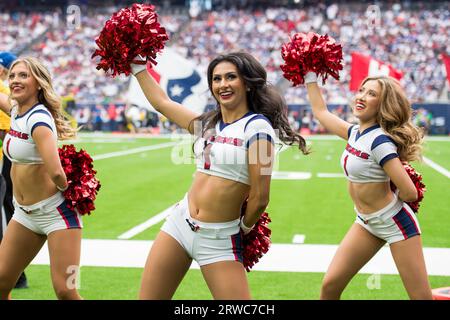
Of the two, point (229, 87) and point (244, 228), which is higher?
point (229, 87)

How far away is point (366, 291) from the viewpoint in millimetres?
5785

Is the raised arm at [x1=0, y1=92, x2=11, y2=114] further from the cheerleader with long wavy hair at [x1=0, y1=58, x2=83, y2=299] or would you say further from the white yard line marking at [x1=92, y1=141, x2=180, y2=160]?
the white yard line marking at [x1=92, y1=141, x2=180, y2=160]

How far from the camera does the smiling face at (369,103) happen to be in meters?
4.17

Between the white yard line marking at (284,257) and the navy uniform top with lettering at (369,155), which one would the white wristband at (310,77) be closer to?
the navy uniform top with lettering at (369,155)

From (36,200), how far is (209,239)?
1.17m

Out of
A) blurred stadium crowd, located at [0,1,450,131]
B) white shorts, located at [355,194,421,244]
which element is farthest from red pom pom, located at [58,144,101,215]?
blurred stadium crowd, located at [0,1,450,131]

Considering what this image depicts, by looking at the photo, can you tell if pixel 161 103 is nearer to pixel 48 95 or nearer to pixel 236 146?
pixel 236 146

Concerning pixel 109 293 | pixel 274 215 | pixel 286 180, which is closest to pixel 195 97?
pixel 274 215

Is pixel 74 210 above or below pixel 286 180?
above

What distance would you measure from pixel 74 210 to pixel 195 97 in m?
6.38

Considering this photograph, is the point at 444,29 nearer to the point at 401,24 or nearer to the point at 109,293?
the point at 401,24

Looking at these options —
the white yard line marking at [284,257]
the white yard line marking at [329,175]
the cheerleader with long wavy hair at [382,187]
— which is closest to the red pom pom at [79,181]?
the cheerleader with long wavy hair at [382,187]

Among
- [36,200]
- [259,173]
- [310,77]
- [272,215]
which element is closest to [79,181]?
[36,200]

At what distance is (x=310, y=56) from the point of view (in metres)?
4.31
